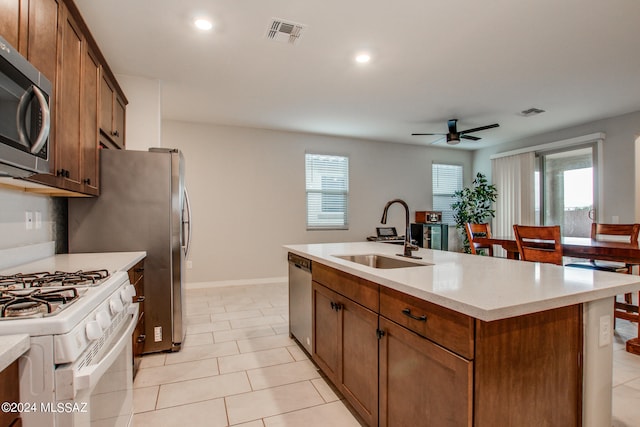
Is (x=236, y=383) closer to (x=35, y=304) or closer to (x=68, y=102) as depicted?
(x=35, y=304)

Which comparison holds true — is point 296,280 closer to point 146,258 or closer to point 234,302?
point 146,258

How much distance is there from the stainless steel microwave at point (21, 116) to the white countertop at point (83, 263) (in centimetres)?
70

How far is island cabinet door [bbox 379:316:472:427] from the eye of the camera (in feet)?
3.63

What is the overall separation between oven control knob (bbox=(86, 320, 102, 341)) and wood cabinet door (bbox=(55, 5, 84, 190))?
1.20 m

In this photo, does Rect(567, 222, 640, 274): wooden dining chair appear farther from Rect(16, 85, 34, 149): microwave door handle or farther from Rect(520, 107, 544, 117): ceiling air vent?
Rect(16, 85, 34, 149): microwave door handle

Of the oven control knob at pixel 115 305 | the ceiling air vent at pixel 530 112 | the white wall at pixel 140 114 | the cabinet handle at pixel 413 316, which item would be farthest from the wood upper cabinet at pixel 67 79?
the ceiling air vent at pixel 530 112

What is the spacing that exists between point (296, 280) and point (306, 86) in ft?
7.38

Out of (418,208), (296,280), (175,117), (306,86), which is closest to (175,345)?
(296,280)

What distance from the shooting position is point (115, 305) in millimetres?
1302

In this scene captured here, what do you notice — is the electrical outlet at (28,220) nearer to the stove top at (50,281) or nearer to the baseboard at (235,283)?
the stove top at (50,281)

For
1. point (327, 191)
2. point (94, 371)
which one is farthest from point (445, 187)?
point (94, 371)

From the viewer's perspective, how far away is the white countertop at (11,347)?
756 mm

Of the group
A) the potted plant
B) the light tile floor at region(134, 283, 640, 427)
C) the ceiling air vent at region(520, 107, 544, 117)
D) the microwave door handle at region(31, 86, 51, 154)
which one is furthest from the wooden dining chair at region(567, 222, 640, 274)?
the microwave door handle at region(31, 86, 51, 154)

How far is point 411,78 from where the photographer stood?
359 cm
